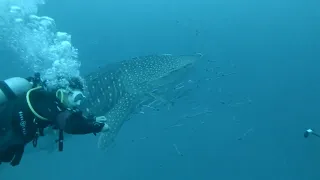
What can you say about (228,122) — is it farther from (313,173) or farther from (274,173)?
(313,173)

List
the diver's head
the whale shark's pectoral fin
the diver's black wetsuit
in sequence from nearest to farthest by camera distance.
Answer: the diver's black wetsuit → the diver's head → the whale shark's pectoral fin

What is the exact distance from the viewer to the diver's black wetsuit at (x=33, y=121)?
341 centimetres

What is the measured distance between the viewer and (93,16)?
61.2ft

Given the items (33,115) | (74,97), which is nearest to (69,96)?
(74,97)

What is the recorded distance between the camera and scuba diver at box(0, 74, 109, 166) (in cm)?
343

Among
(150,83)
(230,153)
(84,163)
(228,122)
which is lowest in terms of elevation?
(84,163)

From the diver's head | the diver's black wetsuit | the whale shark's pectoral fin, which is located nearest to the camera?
the diver's black wetsuit

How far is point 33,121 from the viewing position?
3582 mm

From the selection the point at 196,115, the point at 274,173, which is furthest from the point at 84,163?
the point at 274,173

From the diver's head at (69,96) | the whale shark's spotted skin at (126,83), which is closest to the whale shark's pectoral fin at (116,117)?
the whale shark's spotted skin at (126,83)

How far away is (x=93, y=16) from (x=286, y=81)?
33.6ft

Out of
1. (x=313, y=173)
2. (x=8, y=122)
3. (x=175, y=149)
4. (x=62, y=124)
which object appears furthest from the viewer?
(x=313, y=173)

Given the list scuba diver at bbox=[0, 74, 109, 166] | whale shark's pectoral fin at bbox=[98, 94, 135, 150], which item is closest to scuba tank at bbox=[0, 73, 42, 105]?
scuba diver at bbox=[0, 74, 109, 166]

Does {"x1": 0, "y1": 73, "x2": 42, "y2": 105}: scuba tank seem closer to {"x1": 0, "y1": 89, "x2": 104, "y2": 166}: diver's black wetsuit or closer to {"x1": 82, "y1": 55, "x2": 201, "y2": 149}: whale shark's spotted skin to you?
{"x1": 0, "y1": 89, "x2": 104, "y2": 166}: diver's black wetsuit
